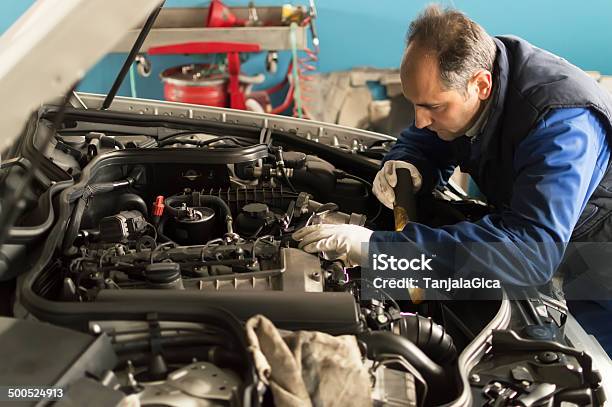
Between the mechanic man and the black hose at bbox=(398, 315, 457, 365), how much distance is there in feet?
0.85

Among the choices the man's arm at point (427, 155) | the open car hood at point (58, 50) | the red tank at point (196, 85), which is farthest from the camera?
the red tank at point (196, 85)

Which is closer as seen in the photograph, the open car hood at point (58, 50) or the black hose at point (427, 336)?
the open car hood at point (58, 50)

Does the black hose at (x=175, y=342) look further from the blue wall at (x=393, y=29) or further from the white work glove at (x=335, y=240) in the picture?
the blue wall at (x=393, y=29)

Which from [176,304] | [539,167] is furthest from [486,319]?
[176,304]

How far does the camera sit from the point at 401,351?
3.51 feet

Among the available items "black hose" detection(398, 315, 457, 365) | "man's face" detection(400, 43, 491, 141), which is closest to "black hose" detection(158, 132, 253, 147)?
"man's face" detection(400, 43, 491, 141)

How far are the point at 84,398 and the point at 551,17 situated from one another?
336cm

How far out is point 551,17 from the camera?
3381 mm

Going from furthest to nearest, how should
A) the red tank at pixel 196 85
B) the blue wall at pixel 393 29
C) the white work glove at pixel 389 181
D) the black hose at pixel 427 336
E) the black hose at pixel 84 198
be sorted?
the red tank at pixel 196 85
the blue wall at pixel 393 29
the white work glove at pixel 389 181
the black hose at pixel 84 198
the black hose at pixel 427 336

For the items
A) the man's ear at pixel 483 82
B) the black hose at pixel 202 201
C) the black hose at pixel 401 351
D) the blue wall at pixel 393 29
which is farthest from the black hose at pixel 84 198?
the blue wall at pixel 393 29

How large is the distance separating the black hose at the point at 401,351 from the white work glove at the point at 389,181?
2.34ft

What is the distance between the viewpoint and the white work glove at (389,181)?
177 centimetres

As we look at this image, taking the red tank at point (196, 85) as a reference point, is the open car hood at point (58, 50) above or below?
above

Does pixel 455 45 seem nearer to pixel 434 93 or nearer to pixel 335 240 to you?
pixel 434 93
